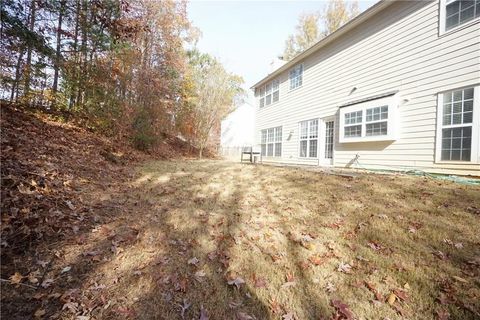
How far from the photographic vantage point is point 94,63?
30.8 feet

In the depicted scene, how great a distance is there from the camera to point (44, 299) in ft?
6.66

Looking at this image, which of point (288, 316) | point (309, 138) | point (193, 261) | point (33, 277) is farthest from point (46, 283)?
point (309, 138)

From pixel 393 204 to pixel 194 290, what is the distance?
3.67 m

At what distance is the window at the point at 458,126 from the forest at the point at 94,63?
744 centimetres

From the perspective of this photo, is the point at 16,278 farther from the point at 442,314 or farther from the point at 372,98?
the point at 372,98

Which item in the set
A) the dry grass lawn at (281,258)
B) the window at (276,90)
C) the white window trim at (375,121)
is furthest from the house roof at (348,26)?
the dry grass lawn at (281,258)

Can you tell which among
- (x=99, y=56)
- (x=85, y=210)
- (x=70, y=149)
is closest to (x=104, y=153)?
(x=70, y=149)

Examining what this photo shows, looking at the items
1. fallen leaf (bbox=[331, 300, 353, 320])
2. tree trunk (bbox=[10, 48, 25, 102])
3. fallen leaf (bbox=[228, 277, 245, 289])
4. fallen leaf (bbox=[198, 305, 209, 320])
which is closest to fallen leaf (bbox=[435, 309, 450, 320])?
fallen leaf (bbox=[331, 300, 353, 320])

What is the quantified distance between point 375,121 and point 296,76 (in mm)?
5653

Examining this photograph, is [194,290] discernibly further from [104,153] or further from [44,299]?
[104,153]

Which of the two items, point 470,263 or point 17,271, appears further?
point 470,263

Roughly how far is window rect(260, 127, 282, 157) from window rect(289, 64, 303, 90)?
8.18 feet

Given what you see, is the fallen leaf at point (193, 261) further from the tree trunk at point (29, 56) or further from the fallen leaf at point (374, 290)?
the tree trunk at point (29, 56)

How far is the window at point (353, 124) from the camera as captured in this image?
8.55 meters
